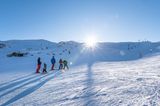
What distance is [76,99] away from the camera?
8672 mm

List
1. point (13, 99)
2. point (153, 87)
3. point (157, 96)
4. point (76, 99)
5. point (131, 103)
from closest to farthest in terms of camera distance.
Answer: point (131, 103) → point (157, 96) → point (76, 99) → point (153, 87) → point (13, 99)

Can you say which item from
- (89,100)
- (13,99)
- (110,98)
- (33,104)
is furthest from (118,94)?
(13,99)

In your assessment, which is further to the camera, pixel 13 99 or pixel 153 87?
pixel 13 99

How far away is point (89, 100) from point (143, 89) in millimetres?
2322

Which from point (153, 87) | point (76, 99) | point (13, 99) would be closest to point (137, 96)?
point (153, 87)

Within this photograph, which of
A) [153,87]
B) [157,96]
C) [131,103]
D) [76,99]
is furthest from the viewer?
[153,87]

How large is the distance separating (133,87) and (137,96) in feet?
5.34

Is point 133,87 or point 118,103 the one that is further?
point 133,87

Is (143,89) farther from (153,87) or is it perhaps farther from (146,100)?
(146,100)

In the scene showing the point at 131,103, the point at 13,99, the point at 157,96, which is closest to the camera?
the point at 131,103

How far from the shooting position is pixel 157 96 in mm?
7773

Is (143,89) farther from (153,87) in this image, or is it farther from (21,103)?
(21,103)

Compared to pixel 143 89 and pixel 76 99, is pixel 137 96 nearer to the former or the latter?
pixel 143 89

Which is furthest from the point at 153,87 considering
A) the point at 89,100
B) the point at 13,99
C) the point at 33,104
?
the point at 13,99
